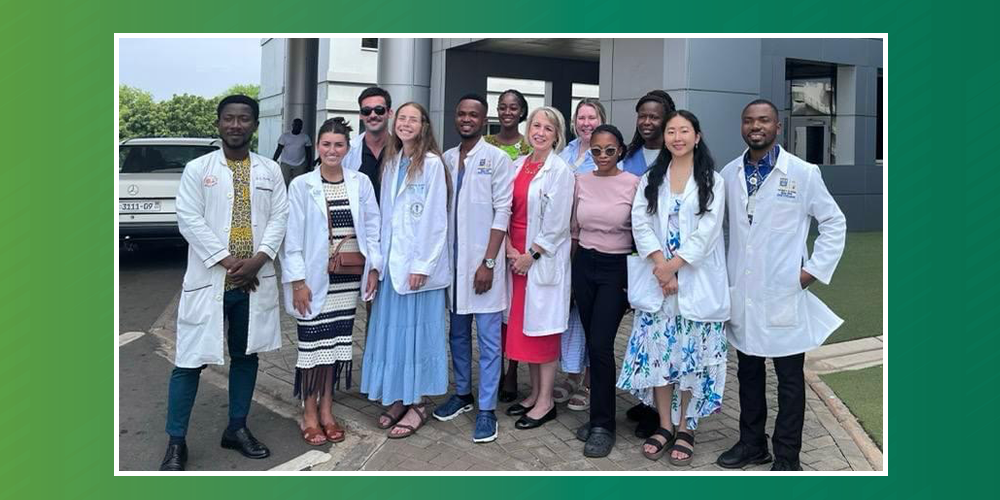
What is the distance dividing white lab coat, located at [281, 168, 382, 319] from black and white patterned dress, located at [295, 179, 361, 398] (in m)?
0.04

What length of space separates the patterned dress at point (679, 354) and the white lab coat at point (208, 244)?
2.15 m

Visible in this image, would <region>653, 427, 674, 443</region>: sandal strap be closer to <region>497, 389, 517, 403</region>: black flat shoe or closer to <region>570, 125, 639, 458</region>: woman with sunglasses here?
<region>570, 125, 639, 458</region>: woman with sunglasses

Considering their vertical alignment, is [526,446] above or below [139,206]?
below

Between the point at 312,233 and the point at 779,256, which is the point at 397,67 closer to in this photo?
the point at 312,233

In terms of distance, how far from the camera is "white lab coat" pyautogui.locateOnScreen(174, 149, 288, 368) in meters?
4.11

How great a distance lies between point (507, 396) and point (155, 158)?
7982 millimetres

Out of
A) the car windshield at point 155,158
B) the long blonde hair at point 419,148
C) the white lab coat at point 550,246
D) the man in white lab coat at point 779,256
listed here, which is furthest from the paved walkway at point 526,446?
the car windshield at point 155,158

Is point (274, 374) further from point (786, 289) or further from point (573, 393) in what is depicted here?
point (786, 289)

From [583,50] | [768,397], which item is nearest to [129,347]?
[768,397]

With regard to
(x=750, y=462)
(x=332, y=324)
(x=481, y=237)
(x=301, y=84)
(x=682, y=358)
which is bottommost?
(x=750, y=462)

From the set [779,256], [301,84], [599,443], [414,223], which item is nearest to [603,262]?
[779,256]

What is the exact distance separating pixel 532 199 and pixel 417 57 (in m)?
6.65

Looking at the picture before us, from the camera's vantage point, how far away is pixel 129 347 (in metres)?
6.86

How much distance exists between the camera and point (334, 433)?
15.5 ft
